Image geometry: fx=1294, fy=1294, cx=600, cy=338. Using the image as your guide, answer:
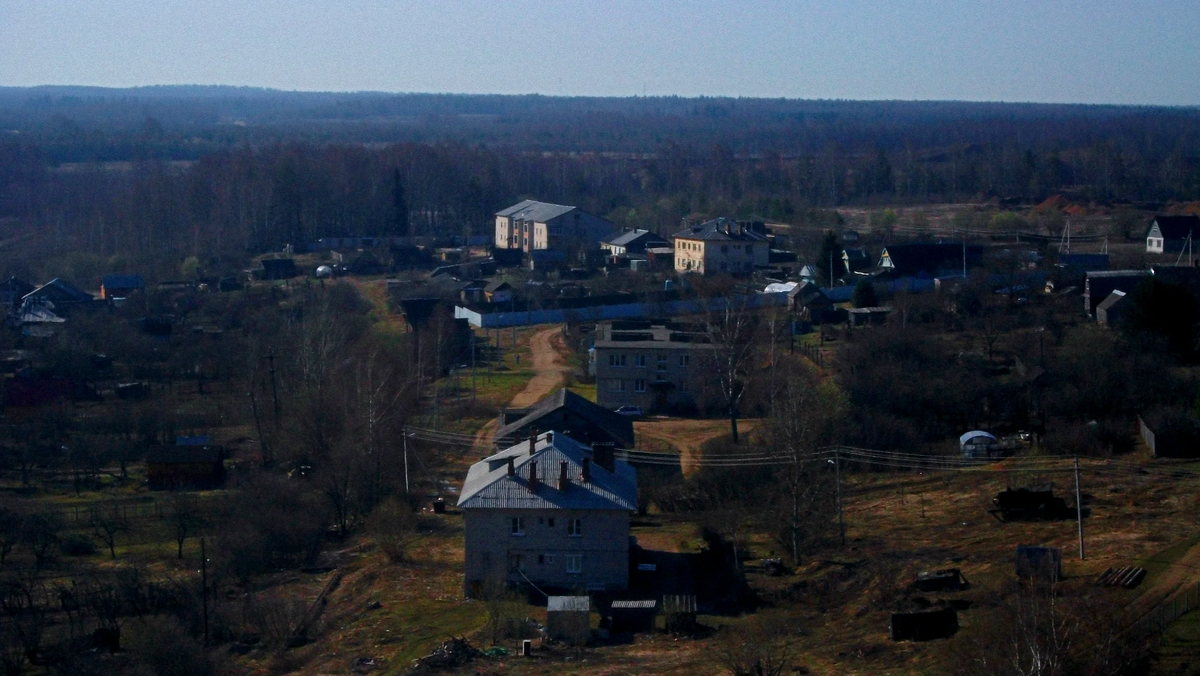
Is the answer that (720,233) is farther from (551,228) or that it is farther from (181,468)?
(181,468)

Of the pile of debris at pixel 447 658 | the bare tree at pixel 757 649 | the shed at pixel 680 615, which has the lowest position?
the pile of debris at pixel 447 658

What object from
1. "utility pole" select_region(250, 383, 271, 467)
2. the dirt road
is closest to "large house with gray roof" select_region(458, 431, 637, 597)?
the dirt road

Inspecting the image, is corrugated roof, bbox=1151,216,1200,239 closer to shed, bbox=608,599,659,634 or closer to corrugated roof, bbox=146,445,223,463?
corrugated roof, bbox=146,445,223,463

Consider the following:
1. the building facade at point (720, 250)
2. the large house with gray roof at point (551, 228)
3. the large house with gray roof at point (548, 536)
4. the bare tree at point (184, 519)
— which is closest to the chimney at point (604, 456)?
the large house with gray roof at point (548, 536)

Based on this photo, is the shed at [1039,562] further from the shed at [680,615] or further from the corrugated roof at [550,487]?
the corrugated roof at [550,487]

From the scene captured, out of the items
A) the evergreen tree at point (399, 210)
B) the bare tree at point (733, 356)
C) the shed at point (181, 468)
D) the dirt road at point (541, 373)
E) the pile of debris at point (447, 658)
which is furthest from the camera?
the evergreen tree at point (399, 210)

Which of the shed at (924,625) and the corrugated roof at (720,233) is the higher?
the corrugated roof at (720,233)

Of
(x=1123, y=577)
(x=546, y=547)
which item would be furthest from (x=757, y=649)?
(x=546, y=547)

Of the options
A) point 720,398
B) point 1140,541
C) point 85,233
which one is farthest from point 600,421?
point 85,233
